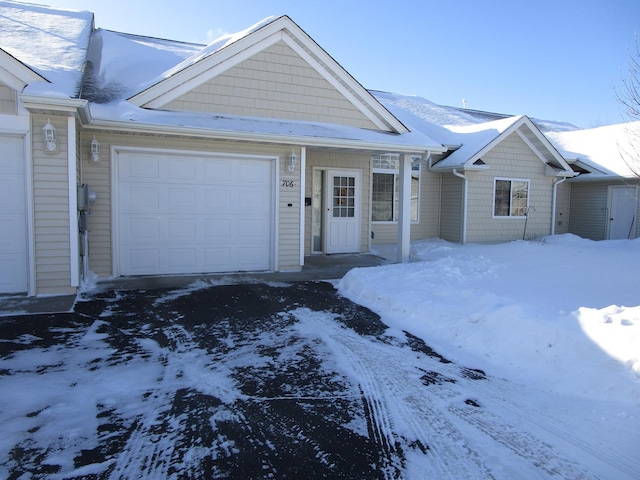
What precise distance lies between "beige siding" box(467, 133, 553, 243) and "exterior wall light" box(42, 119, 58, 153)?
10670mm

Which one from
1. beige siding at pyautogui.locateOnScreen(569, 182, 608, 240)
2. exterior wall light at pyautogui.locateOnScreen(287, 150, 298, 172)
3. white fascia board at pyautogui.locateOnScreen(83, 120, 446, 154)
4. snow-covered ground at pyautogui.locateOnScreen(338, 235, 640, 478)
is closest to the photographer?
snow-covered ground at pyautogui.locateOnScreen(338, 235, 640, 478)

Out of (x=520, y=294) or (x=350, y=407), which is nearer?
(x=350, y=407)

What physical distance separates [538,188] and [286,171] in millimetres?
9439

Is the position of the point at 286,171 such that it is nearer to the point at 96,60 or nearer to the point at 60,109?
the point at 60,109

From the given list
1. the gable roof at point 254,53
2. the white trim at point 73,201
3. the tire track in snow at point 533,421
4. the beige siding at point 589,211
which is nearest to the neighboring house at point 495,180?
the beige siding at point 589,211

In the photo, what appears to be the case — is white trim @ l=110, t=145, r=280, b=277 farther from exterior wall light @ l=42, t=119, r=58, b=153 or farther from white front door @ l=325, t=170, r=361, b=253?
white front door @ l=325, t=170, r=361, b=253

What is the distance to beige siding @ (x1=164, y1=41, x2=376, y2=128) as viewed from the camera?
8539 mm

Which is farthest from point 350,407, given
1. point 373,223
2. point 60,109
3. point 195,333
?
point 373,223

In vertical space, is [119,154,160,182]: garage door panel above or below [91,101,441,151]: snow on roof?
below

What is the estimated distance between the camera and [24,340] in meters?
4.73

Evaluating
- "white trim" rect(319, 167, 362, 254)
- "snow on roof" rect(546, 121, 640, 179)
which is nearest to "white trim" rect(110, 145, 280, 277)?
"white trim" rect(319, 167, 362, 254)

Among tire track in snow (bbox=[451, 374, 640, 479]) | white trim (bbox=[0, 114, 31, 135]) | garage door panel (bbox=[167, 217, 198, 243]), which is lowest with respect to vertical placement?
tire track in snow (bbox=[451, 374, 640, 479])

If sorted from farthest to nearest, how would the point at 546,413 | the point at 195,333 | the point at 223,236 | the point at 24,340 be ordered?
the point at 223,236
the point at 195,333
the point at 24,340
the point at 546,413

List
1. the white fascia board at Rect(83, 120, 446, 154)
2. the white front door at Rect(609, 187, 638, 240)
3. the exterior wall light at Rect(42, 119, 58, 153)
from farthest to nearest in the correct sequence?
1. the white front door at Rect(609, 187, 638, 240)
2. the white fascia board at Rect(83, 120, 446, 154)
3. the exterior wall light at Rect(42, 119, 58, 153)
